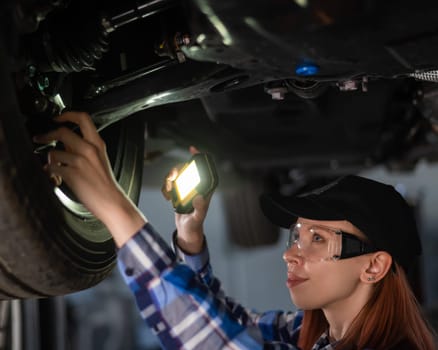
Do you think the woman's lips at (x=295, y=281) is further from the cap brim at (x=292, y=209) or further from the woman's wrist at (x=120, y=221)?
the woman's wrist at (x=120, y=221)

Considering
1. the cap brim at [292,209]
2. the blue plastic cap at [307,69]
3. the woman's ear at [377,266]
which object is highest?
the blue plastic cap at [307,69]

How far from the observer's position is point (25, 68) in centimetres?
100

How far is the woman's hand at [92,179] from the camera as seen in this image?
0.96 metres

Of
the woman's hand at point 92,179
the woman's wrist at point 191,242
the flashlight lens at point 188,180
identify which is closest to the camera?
the woman's hand at point 92,179

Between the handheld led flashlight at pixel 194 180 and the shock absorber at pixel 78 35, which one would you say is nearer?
the shock absorber at pixel 78 35

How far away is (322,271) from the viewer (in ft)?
4.01

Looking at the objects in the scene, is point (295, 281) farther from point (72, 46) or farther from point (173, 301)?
point (72, 46)

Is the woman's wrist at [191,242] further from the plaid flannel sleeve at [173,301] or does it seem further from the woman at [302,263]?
the plaid flannel sleeve at [173,301]

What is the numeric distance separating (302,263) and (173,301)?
0.32 meters

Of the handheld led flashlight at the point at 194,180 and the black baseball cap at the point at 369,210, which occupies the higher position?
the handheld led flashlight at the point at 194,180

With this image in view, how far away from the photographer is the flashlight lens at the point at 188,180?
1.19 metres

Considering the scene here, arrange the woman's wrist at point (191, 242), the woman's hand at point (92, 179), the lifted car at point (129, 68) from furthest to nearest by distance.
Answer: the woman's wrist at point (191, 242)
the woman's hand at point (92, 179)
the lifted car at point (129, 68)

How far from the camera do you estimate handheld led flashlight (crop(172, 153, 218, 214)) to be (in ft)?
3.92

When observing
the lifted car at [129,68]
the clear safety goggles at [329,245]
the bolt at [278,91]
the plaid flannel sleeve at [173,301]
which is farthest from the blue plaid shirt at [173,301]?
the bolt at [278,91]
